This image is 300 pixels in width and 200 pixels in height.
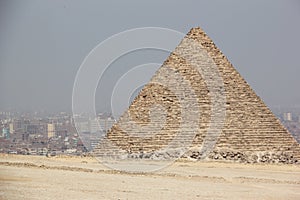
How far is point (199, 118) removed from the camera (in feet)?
107

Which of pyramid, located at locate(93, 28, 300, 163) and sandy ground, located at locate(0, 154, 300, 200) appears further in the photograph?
pyramid, located at locate(93, 28, 300, 163)

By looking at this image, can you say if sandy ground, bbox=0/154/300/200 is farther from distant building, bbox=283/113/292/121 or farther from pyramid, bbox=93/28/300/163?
distant building, bbox=283/113/292/121

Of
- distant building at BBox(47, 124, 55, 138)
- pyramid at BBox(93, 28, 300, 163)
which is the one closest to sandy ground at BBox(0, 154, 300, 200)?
pyramid at BBox(93, 28, 300, 163)

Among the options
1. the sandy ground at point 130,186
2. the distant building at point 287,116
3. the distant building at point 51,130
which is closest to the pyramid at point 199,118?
the sandy ground at point 130,186

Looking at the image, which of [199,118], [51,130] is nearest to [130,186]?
[199,118]

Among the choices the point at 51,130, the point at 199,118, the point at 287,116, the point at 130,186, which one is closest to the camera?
the point at 130,186

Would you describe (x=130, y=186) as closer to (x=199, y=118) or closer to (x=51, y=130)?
(x=199, y=118)

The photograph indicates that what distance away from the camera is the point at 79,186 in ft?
55.0

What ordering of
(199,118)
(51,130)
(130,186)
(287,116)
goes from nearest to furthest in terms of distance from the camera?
(130,186)
(199,118)
(51,130)
(287,116)

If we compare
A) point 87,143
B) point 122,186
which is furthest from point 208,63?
point 122,186

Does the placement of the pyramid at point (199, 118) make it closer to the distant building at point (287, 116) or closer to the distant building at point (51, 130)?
the distant building at point (51, 130)

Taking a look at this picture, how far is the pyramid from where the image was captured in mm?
31891

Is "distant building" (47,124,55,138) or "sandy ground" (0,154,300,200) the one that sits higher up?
"distant building" (47,124,55,138)

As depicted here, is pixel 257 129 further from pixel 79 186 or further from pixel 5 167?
pixel 79 186
